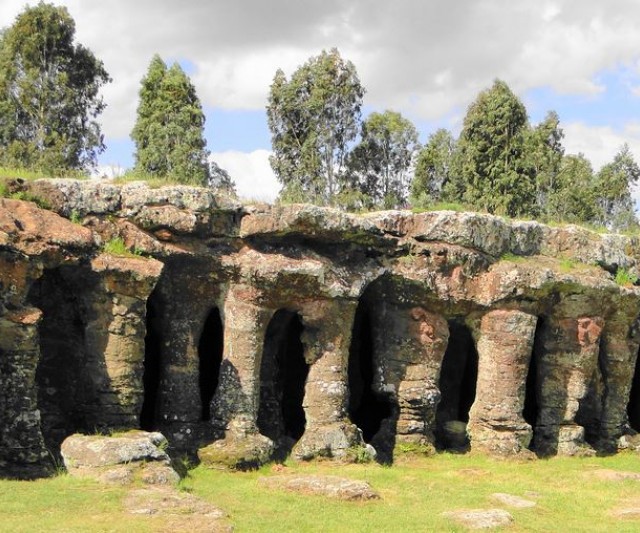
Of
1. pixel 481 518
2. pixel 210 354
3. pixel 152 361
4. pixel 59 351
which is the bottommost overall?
pixel 481 518

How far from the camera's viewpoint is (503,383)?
29.5 metres

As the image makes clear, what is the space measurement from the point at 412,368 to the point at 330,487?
8.69 metres

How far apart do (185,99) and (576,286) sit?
97.2 feet

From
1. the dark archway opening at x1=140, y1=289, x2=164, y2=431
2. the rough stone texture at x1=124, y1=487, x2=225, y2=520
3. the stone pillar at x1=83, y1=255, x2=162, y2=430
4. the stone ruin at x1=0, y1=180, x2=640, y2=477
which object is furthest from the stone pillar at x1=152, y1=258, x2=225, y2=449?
the rough stone texture at x1=124, y1=487, x2=225, y2=520

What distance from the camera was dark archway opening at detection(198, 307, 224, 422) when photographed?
2930cm

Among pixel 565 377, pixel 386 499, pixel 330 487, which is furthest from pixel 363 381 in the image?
pixel 330 487

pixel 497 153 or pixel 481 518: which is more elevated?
pixel 497 153

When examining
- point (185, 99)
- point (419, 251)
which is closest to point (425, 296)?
point (419, 251)

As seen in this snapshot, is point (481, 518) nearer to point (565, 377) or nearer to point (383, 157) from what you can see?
point (565, 377)

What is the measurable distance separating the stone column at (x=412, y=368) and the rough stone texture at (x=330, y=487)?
289 inches

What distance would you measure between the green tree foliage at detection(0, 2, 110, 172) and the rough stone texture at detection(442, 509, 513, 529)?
1400 inches

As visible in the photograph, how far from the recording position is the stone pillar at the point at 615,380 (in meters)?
33.1

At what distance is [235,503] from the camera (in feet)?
66.0

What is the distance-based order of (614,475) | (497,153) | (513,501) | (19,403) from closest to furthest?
(19,403), (513,501), (614,475), (497,153)
